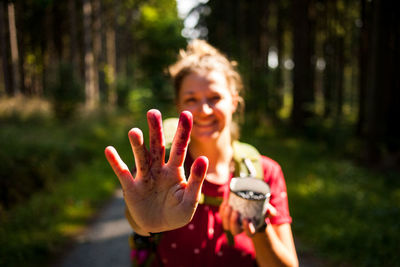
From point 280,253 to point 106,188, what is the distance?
567 cm

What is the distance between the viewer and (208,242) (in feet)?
5.12

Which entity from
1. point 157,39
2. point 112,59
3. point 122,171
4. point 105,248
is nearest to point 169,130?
point 122,171

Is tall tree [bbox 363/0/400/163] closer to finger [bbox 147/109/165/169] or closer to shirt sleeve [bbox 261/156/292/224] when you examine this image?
shirt sleeve [bbox 261/156/292/224]

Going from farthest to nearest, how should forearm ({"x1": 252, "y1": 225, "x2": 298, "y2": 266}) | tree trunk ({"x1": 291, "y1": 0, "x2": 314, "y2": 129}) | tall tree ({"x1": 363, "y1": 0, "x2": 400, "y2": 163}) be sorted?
tree trunk ({"x1": 291, "y1": 0, "x2": 314, "y2": 129}), tall tree ({"x1": 363, "y1": 0, "x2": 400, "y2": 163}), forearm ({"x1": 252, "y1": 225, "x2": 298, "y2": 266})

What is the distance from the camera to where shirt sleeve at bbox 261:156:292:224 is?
157cm

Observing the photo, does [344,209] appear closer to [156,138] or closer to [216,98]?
[216,98]

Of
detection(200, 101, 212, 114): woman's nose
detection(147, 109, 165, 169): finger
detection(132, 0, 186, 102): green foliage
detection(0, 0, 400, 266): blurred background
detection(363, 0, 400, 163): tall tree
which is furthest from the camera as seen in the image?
detection(132, 0, 186, 102): green foliage

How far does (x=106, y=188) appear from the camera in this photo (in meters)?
6.59

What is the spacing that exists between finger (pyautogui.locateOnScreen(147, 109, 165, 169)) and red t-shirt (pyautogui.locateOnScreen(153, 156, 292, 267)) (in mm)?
478

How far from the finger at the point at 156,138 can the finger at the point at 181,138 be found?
4cm

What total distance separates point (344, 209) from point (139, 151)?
4.76 metres

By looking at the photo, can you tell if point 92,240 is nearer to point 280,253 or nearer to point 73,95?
point 280,253

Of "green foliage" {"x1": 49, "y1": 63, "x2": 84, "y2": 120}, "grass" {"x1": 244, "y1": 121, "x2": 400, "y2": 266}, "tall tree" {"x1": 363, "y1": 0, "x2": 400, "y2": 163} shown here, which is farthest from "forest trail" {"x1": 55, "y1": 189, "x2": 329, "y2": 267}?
"green foliage" {"x1": 49, "y1": 63, "x2": 84, "y2": 120}

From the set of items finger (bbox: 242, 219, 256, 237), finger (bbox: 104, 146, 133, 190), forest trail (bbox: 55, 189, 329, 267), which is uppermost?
finger (bbox: 104, 146, 133, 190)
